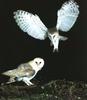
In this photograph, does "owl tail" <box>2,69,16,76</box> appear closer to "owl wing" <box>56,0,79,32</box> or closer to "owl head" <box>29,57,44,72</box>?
"owl head" <box>29,57,44,72</box>

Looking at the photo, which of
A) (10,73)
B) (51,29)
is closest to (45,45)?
(51,29)

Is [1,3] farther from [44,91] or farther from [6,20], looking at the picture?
[44,91]

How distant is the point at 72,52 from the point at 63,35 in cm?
8

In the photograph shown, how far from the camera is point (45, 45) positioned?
5.43 feet

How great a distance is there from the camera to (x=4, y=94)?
63.4 inches

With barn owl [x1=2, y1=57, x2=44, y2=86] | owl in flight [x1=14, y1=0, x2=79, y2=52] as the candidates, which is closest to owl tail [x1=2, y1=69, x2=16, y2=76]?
barn owl [x1=2, y1=57, x2=44, y2=86]

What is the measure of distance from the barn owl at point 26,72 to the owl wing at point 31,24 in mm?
98

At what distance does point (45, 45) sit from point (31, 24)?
0.10 metres

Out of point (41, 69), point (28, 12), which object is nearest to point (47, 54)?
point (41, 69)

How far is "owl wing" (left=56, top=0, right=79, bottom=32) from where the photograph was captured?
5.43 ft

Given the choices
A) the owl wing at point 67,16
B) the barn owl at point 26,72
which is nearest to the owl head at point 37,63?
the barn owl at point 26,72

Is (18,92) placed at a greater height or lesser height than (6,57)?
lesser

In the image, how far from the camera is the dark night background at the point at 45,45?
1629mm

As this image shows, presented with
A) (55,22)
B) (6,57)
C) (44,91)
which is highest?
(55,22)
